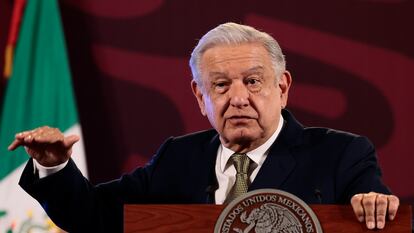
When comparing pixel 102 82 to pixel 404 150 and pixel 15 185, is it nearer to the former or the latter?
pixel 15 185

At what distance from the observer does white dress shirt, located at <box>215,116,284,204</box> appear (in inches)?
84.6

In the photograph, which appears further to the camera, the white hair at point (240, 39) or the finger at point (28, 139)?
the white hair at point (240, 39)

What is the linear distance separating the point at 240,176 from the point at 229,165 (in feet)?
0.35

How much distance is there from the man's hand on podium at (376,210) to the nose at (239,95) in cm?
63

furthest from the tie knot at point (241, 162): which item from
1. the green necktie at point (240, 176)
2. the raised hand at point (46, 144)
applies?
the raised hand at point (46, 144)

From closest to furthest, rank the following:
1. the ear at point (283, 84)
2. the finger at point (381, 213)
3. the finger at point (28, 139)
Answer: the finger at point (381, 213) < the finger at point (28, 139) < the ear at point (283, 84)

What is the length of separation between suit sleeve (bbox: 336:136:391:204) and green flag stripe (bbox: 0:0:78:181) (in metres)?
2.03

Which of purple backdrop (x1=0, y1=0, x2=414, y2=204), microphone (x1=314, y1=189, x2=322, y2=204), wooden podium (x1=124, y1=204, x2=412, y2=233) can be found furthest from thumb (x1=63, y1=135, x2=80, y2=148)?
purple backdrop (x1=0, y1=0, x2=414, y2=204)

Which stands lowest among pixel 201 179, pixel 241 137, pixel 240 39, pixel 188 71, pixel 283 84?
pixel 188 71

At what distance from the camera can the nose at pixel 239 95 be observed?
2186mm

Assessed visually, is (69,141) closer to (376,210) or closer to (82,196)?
(82,196)

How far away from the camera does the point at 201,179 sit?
2.23 m

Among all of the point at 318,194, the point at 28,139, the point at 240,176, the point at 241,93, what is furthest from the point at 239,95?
the point at 28,139

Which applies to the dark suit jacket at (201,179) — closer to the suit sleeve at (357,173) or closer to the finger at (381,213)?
the suit sleeve at (357,173)
